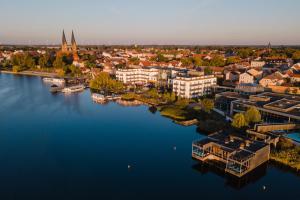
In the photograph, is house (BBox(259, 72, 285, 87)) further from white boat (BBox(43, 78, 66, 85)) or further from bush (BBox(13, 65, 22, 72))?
bush (BBox(13, 65, 22, 72))

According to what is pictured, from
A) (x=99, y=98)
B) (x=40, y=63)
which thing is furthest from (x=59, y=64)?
(x=99, y=98)

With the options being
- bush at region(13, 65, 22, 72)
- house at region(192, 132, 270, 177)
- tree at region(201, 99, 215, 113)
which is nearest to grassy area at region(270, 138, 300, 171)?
house at region(192, 132, 270, 177)

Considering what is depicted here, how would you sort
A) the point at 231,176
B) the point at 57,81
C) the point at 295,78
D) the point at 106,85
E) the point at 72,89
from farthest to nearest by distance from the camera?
1. the point at 57,81
2. the point at 72,89
3. the point at 106,85
4. the point at 295,78
5. the point at 231,176

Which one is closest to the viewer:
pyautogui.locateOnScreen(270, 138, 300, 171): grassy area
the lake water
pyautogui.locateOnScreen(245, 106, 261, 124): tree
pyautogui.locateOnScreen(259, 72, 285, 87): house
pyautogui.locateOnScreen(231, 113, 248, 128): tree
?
the lake water

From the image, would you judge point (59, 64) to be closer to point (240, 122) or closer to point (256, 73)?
point (256, 73)

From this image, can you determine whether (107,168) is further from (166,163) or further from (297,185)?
(297,185)

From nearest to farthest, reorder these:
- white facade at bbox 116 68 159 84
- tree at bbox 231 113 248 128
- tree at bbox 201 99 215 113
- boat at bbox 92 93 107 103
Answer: tree at bbox 231 113 248 128
tree at bbox 201 99 215 113
boat at bbox 92 93 107 103
white facade at bbox 116 68 159 84

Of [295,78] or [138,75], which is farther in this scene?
[138,75]
